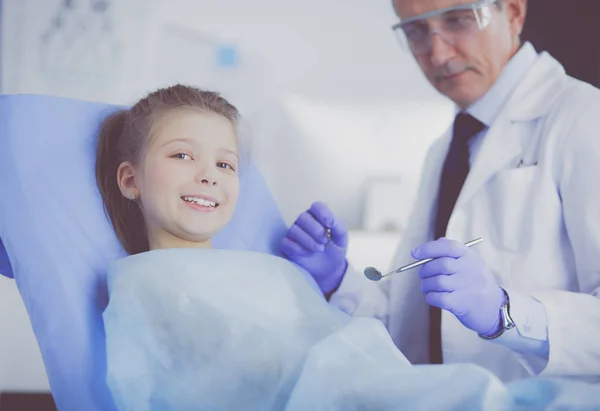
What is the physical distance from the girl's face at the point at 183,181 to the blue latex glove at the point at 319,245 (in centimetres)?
17

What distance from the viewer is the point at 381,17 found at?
2.51 meters

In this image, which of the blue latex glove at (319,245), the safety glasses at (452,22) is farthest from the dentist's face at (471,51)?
the blue latex glove at (319,245)

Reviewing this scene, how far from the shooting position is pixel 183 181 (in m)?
0.99

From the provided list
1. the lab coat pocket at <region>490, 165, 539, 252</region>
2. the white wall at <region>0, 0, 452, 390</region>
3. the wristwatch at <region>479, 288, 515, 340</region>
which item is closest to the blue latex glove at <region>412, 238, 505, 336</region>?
the wristwatch at <region>479, 288, 515, 340</region>

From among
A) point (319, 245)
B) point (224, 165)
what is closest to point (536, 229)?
point (319, 245)

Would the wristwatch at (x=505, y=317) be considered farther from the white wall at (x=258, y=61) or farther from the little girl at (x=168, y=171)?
the white wall at (x=258, y=61)

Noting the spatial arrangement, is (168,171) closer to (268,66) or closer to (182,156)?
(182,156)

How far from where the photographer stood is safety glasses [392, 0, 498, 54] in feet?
3.92

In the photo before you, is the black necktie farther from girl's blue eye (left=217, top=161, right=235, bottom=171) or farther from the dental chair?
the dental chair

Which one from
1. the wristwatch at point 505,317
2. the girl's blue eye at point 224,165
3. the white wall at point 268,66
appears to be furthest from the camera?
the white wall at point 268,66

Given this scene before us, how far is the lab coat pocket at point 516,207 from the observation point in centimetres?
110

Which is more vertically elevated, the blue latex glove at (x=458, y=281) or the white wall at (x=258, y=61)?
the white wall at (x=258, y=61)

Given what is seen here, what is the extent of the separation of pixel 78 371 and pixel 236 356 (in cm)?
22

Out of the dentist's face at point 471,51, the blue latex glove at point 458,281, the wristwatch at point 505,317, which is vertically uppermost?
the dentist's face at point 471,51
